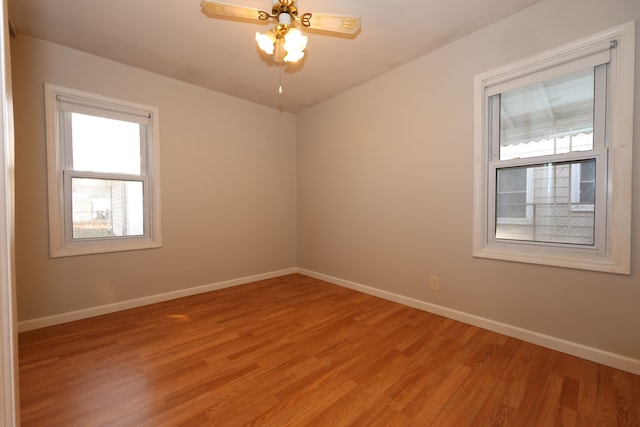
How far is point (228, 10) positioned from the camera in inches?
69.1

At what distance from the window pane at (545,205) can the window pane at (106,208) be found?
3831 mm

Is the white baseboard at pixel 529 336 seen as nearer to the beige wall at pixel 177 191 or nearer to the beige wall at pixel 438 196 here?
the beige wall at pixel 438 196

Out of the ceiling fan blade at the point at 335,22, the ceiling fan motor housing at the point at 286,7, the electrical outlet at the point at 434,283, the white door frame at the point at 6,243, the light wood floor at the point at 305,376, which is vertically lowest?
the light wood floor at the point at 305,376

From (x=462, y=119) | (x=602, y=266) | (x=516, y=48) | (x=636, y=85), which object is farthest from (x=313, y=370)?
(x=516, y=48)

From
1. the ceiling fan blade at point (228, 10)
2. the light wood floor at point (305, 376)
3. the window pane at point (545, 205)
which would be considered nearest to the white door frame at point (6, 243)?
the light wood floor at point (305, 376)

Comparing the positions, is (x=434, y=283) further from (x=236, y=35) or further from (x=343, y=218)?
(x=236, y=35)

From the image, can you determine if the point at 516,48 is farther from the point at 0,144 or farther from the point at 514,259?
the point at 0,144

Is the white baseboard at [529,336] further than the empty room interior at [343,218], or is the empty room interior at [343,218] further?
the white baseboard at [529,336]

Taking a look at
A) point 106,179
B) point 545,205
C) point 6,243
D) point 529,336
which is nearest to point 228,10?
point 6,243

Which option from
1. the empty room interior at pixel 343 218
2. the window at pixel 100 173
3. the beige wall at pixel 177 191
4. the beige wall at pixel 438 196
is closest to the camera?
the empty room interior at pixel 343 218

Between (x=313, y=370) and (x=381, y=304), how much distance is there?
1.40 metres

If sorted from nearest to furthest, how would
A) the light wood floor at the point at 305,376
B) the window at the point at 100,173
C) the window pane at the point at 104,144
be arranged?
the light wood floor at the point at 305,376 → the window at the point at 100,173 → the window pane at the point at 104,144

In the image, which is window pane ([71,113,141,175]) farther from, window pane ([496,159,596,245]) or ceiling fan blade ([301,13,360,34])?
window pane ([496,159,596,245])

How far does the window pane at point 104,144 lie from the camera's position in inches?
107
